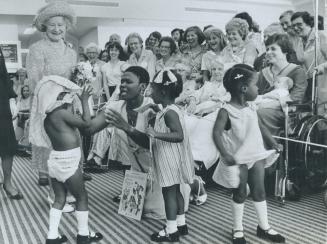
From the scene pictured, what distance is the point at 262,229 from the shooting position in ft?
8.27

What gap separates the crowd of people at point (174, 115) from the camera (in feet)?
8.00

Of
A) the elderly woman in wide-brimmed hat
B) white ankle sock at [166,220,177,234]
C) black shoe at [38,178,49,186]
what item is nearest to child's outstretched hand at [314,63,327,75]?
white ankle sock at [166,220,177,234]

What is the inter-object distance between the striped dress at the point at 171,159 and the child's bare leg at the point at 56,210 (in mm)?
560

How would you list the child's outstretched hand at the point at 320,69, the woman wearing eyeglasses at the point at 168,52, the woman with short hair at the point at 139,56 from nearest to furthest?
the child's outstretched hand at the point at 320,69, the woman wearing eyeglasses at the point at 168,52, the woman with short hair at the point at 139,56

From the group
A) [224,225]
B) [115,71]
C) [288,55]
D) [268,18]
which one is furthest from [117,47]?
[268,18]

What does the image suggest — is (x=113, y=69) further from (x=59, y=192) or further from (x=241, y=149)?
(x=241, y=149)

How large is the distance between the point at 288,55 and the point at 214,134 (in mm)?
1729

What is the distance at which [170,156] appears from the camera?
252 cm

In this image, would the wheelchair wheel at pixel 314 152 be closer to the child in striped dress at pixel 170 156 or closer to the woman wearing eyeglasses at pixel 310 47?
the woman wearing eyeglasses at pixel 310 47

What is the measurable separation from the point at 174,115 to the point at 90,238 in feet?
2.86

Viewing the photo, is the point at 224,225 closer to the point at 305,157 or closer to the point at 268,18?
the point at 305,157

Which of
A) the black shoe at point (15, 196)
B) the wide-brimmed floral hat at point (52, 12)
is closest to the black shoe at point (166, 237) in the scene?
the black shoe at point (15, 196)

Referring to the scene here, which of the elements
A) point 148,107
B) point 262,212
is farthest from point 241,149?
point 148,107

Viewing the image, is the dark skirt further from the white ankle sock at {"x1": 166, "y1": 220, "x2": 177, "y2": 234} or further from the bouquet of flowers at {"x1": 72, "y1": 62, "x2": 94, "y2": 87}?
the white ankle sock at {"x1": 166, "y1": 220, "x2": 177, "y2": 234}
